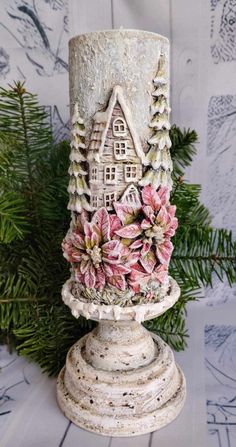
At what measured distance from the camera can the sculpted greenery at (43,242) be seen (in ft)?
1.87

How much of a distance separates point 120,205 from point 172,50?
354mm

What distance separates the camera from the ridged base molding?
0.49 meters

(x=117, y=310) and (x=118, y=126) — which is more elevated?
(x=118, y=126)

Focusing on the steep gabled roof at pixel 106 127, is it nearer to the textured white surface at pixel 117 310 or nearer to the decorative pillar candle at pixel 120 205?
the decorative pillar candle at pixel 120 205

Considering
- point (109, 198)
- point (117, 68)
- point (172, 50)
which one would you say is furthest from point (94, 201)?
point (172, 50)

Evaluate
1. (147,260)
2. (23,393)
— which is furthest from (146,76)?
(23,393)

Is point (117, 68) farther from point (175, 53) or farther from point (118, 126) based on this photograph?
point (175, 53)

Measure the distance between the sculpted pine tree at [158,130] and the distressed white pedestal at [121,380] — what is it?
5.1 inches

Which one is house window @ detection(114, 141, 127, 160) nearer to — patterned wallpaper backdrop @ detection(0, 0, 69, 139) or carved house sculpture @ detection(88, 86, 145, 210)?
carved house sculpture @ detection(88, 86, 145, 210)

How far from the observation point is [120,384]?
1.62 feet

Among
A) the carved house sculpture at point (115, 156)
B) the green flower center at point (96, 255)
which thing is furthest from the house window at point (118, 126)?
the green flower center at point (96, 255)

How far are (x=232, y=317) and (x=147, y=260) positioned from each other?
1.10 ft

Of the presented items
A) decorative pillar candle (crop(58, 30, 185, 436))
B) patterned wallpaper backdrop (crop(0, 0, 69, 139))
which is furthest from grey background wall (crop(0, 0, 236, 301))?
decorative pillar candle (crop(58, 30, 185, 436))

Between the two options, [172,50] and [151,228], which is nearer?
[151,228]
